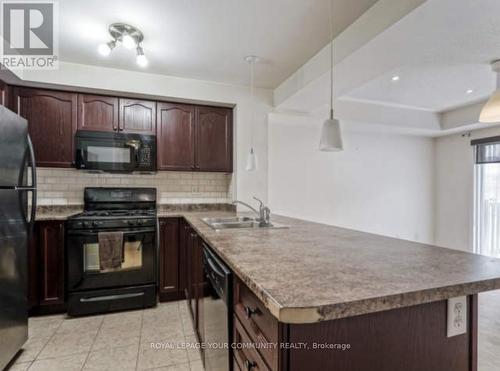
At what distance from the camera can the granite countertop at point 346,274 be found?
704mm

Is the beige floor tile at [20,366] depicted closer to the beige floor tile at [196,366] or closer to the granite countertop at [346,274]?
the beige floor tile at [196,366]

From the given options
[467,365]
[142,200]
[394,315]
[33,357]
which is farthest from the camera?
[142,200]

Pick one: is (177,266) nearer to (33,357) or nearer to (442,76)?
(33,357)

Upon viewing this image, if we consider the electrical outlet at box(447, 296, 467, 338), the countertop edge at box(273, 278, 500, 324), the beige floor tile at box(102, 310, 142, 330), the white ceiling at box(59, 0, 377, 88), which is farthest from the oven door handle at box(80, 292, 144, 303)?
the electrical outlet at box(447, 296, 467, 338)

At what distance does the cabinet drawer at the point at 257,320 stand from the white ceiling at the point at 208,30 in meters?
1.84

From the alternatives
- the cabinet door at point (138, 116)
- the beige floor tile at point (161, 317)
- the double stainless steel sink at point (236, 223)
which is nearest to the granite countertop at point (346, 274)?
the double stainless steel sink at point (236, 223)

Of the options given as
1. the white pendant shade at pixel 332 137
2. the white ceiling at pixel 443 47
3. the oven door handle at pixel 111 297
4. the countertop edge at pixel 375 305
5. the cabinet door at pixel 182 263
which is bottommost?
the oven door handle at pixel 111 297

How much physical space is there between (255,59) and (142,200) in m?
2.06

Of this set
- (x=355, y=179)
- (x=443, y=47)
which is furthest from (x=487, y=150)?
(x=443, y=47)

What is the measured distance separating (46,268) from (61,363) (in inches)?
39.6

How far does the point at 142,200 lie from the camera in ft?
10.7

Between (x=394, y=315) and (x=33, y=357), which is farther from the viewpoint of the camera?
(x=33, y=357)

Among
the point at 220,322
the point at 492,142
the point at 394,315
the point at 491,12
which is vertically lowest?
the point at 220,322

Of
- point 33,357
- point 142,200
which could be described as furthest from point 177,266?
point 33,357
